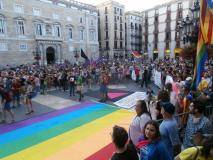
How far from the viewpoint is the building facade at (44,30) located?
3381 centimetres

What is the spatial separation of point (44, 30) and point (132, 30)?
115ft

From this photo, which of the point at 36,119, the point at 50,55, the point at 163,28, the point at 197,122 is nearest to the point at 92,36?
the point at 50,55

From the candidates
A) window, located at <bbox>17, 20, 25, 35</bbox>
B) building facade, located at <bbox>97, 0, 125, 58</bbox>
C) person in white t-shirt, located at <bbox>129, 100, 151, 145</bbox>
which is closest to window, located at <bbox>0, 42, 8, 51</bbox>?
window, located at <bbox>17, 20, 25, 35</bbox>

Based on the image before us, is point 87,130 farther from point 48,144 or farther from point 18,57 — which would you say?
point 18,57

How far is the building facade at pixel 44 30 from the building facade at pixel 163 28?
66.2ft

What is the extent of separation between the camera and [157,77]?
16312mm

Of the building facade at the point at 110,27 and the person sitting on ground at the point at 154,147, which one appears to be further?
the building facade at the point at 110,27

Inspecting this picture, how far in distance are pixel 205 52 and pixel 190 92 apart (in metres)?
1.33

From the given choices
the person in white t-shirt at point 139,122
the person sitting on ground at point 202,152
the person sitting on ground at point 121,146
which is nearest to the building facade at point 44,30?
the person in white t-shirt at point 139,122

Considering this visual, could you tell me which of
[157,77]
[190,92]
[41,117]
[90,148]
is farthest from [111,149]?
[157,77]

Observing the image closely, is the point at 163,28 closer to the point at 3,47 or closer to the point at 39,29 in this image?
the point at 39,29

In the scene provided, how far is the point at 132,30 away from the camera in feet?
219

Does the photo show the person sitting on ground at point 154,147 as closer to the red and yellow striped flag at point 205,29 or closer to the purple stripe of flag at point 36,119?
the red and yellow striped flag at point 205,29

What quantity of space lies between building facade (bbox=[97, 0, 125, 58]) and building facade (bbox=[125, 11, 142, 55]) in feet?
8.78
